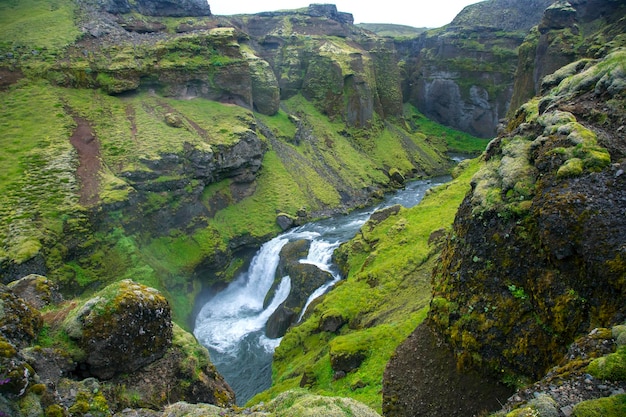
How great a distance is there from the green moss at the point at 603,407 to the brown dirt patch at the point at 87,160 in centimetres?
3855

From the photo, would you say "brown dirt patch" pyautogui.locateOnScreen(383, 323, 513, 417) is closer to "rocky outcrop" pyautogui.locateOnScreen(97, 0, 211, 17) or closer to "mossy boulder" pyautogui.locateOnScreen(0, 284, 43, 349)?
"mossy boulder" pyautogui.locateOnScreen(0, 284, 43, 349)

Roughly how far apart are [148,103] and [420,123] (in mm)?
75110

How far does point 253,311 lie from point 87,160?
74.8ft

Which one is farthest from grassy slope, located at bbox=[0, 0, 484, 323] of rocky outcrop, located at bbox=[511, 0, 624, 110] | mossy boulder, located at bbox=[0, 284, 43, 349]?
rocky outcrop, located at bbox=[511, 0, 624, 110]

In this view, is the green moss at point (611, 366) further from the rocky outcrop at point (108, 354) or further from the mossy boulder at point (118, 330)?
the mossy boulder at point (118, 330)

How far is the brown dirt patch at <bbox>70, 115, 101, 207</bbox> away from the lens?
123 feet

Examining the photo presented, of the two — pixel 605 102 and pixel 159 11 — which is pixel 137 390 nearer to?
pixel 605 102

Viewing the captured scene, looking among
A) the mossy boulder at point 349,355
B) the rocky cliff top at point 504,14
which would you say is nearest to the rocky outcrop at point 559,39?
the mossy boulder at point 349,355

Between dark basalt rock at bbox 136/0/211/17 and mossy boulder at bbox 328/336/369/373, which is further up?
dark basalt rock at bbox 136/0/211/17

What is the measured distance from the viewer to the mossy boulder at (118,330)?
40.0 feet

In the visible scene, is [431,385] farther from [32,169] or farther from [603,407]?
[32,169]

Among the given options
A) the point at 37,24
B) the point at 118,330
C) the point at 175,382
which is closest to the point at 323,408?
the point at 175,382

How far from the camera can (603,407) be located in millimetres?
6035

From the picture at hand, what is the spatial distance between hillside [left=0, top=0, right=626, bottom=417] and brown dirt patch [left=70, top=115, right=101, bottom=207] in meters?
0.28
